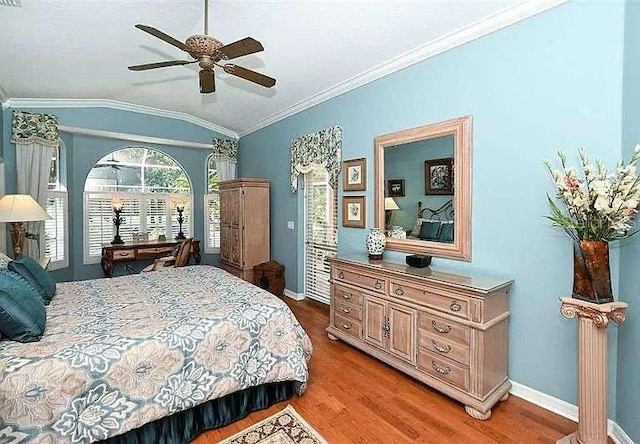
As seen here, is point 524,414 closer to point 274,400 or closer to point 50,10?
point 274,400

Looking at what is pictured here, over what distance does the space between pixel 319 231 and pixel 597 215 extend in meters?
3.17

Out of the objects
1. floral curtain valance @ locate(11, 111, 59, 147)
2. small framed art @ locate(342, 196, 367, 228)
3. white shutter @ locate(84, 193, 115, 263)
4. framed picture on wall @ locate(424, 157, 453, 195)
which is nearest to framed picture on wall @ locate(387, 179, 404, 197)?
framed picture on wall @ locate(424, 157, 453, 195)

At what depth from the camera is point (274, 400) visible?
7.37ft

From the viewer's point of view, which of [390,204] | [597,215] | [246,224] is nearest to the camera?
[597,215]

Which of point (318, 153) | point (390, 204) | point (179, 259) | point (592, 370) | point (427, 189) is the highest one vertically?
point (318, 153)

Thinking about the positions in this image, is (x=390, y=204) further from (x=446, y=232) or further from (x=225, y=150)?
(x=225, y=150)

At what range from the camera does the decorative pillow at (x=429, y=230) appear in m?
2.84

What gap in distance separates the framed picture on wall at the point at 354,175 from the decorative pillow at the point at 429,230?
844 millimetres

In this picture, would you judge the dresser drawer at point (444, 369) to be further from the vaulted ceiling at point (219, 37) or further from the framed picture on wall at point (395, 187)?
the vaulted ceiling at point (219, 37)

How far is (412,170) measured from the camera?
3.01 meters

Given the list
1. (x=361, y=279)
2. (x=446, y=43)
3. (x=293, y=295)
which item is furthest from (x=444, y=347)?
(x=293, y=295)

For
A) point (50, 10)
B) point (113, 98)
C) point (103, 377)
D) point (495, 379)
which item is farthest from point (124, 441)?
point (113, 98)

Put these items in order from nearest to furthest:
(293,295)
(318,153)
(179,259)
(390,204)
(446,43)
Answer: (446,43), (390,204), (318,153), (179,259), (293,295)

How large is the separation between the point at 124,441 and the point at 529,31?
3.52 meters
